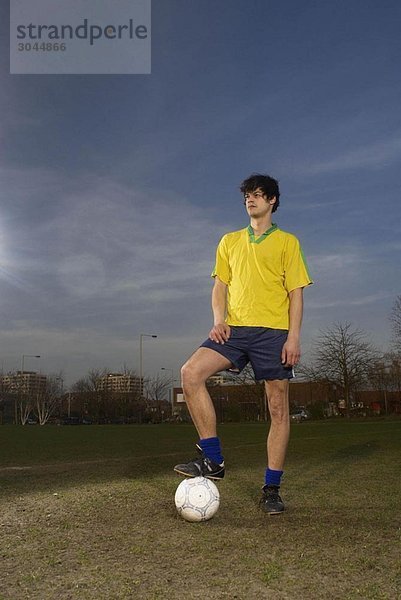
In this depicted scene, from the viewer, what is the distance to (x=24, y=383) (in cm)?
6725

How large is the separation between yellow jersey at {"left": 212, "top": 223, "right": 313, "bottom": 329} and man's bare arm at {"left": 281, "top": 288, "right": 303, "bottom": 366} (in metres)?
0.04

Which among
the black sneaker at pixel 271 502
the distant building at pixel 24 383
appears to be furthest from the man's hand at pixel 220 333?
the distant building at pixel 24 383

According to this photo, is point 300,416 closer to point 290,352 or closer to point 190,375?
point 290,352

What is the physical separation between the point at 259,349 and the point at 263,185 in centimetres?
126

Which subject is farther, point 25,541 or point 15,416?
point 15,416

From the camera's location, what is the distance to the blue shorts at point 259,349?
13.5 ft

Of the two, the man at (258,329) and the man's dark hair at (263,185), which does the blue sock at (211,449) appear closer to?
the man at (258,329)

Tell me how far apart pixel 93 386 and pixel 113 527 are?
6772 cm

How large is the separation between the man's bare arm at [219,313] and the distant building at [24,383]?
63434mm

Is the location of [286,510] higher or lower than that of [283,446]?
lower

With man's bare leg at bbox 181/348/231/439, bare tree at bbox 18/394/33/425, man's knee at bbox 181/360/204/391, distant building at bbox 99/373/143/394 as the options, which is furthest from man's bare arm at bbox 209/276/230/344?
distant building at bbox 99/373/143/394

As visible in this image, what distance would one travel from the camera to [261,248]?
435cm

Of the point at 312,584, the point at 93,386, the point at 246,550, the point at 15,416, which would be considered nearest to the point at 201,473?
the point at 246,550

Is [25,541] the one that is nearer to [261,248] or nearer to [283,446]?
[283,446]
